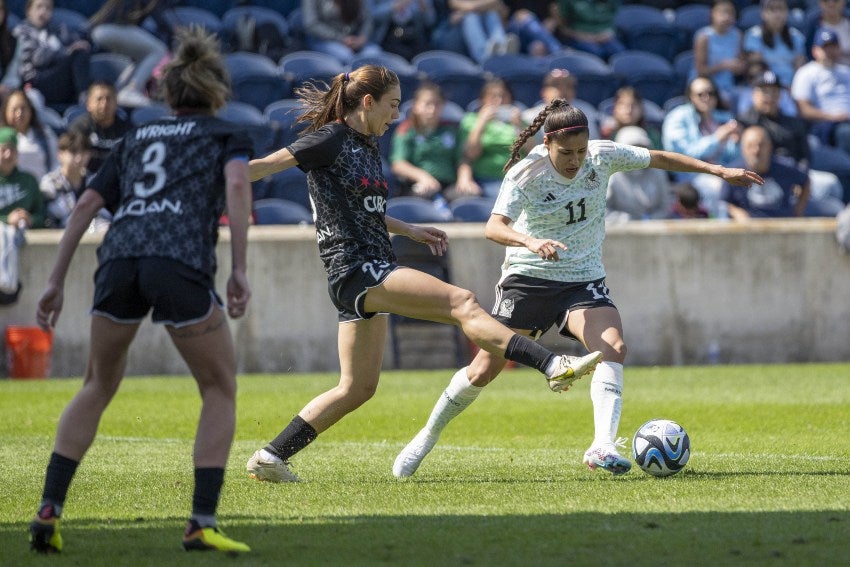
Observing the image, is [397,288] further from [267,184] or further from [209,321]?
[267,184]

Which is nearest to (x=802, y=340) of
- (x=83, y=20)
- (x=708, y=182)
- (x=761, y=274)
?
(x=761, y=274)

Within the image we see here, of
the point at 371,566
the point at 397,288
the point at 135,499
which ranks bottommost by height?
the point at 135,499

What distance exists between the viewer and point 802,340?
1609cm

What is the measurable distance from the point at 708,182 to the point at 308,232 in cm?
525

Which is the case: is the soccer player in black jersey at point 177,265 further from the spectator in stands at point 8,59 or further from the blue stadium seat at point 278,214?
the spectator in stands at point 8,59

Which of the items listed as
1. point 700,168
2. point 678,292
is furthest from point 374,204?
point 678,292

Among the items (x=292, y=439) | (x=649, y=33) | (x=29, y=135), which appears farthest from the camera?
(x=649, y=33)

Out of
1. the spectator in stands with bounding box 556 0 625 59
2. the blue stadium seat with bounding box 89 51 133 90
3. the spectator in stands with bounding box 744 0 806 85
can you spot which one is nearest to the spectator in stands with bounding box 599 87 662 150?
the spectator in stands with bounding box 556 0 625 59

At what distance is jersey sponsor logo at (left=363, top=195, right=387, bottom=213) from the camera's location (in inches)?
296

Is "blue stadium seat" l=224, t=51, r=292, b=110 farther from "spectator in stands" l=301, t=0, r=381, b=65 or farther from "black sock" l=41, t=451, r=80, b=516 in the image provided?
"black sock" l=41, t=451, r=80, b=516

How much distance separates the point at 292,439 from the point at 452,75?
37.9ft

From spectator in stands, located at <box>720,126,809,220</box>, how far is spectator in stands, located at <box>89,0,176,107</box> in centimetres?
698

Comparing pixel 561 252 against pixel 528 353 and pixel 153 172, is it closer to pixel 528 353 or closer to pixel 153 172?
pixel 528 353

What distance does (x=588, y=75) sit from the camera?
771 inches
